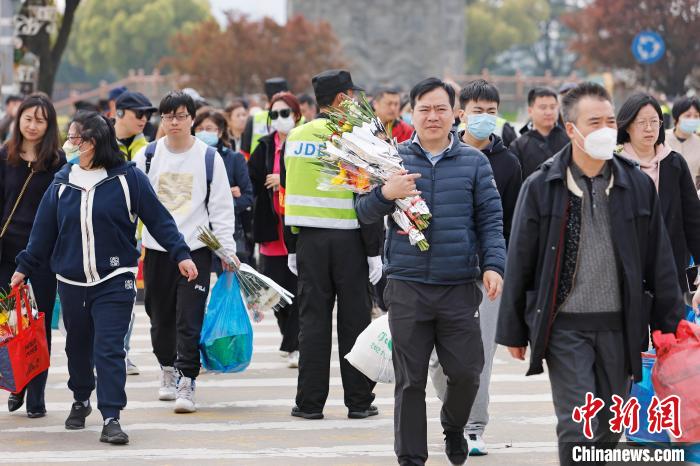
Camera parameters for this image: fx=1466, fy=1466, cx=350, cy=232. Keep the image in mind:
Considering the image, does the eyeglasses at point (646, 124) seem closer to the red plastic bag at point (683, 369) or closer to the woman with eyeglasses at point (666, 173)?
the woman with eyeglasses at point (666, 173)

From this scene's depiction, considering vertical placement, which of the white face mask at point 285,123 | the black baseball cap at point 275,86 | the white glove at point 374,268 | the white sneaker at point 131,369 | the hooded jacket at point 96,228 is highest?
the black baseball cap at point 275,86

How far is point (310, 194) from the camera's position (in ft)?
29.9

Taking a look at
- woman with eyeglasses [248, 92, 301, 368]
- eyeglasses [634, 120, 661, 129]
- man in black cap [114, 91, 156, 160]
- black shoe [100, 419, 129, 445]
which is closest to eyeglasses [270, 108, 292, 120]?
woman with eyeglasses [248, 92, 301, 368]

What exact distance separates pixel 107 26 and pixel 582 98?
112 meters

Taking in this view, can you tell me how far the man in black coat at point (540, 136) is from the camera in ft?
35.2

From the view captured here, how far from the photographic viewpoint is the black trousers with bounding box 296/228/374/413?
9.16 m

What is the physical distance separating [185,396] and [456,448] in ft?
8.47

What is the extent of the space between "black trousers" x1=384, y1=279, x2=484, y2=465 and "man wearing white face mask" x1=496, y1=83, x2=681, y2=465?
900 millimetres

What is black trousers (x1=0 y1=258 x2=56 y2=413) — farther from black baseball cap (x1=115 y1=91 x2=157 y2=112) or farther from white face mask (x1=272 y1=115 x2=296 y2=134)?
white face mask (x1=272 y1=115 x2=296 y2=134)

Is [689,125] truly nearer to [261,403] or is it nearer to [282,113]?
[282,113]

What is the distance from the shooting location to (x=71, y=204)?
8477mm

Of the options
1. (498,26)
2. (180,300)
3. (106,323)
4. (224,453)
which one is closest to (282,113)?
(180,300)

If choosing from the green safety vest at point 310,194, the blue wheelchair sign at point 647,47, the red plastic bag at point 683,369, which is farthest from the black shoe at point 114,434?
the blue wheelchair sign at point 647,47

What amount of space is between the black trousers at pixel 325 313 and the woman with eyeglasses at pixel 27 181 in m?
1.61
